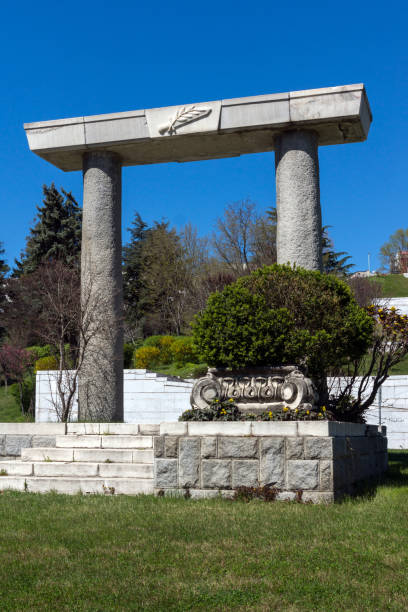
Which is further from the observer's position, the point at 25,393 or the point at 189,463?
the point at 25,393

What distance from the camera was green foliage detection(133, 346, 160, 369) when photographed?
23438mm

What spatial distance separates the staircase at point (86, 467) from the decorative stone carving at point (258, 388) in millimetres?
1125

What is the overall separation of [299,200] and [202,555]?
7596 millimetres

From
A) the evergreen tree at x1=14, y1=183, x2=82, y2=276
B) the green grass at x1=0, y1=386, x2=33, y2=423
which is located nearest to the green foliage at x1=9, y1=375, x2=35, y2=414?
the green grass at x1=0, y1=386, x2=33, y2=423

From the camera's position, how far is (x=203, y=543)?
5074 mm

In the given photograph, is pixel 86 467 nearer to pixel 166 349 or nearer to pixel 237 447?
pixel 237 447

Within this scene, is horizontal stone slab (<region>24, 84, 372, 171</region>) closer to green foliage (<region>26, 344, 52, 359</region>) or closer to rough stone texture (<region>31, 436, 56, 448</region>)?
rough stone texture (<region>31, 436, 56, 448</region>)

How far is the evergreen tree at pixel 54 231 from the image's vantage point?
3199cm

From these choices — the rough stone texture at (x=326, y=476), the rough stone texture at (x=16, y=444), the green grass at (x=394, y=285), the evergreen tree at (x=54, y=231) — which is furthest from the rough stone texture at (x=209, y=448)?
the green grass at (x=394, y=285)

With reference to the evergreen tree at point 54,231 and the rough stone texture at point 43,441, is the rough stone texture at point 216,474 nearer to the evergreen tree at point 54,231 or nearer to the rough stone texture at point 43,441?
the rough stone texture at point 43,441

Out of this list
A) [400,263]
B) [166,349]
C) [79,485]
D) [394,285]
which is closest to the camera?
[79,485]

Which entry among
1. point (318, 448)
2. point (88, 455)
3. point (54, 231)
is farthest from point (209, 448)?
point (54, 231)

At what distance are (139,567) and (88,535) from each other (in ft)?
3.65

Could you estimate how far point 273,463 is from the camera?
22.7 feet
